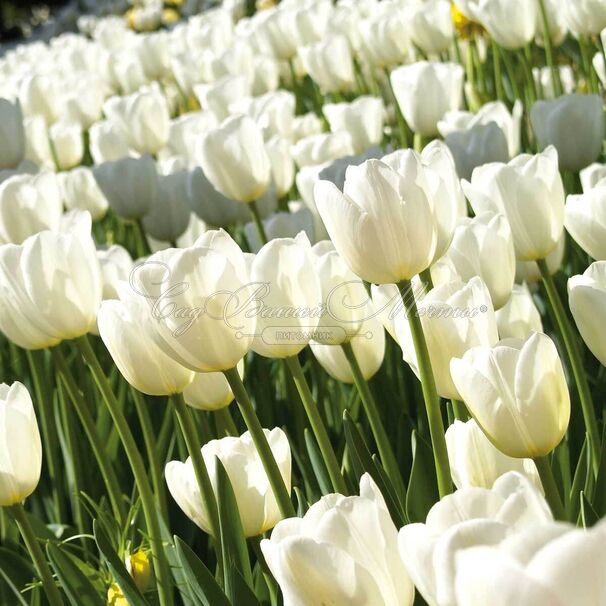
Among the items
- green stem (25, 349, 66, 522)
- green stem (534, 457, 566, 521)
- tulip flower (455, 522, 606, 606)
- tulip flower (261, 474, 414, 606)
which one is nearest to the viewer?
tulip flower (455, 522, 606, 606)

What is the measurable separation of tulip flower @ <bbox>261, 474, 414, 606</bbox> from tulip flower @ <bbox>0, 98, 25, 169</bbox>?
2.10m

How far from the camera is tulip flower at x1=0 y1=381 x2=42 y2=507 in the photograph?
1257 mm

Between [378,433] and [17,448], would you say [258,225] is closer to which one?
[378,433]

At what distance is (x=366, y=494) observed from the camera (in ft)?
3.10

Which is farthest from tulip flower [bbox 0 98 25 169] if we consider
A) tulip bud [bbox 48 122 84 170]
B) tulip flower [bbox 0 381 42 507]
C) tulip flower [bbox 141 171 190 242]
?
tulip flower [bbox 0 381 42 507]

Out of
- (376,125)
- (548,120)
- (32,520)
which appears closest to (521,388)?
(32,520)

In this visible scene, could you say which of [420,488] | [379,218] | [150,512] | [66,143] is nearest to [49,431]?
[150,512]

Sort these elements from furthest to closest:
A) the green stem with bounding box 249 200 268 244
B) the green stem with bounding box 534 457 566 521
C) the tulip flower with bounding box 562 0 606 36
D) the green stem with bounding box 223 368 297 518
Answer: the tulip flower with bounding box 562 0 606 36, the green stem with bounding box 249 200 268 244, the green stem with bounding box 223 368 297 518, the green stem with bounding box 534 457 566 521

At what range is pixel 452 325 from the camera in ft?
3.98

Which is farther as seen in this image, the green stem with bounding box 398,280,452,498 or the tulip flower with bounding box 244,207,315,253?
the tulip flower with bounding box 244,207,315,253

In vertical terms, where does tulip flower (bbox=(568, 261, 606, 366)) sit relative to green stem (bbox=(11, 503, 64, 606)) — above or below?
above

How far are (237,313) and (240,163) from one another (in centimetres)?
109

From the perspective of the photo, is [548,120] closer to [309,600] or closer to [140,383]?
[140,383]

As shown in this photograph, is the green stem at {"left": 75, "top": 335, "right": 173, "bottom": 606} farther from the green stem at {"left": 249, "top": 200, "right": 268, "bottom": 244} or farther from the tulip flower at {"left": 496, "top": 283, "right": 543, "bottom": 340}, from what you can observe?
the green stem at {"left": 249, "top": 200, "right": 268, "bottom": 244}
